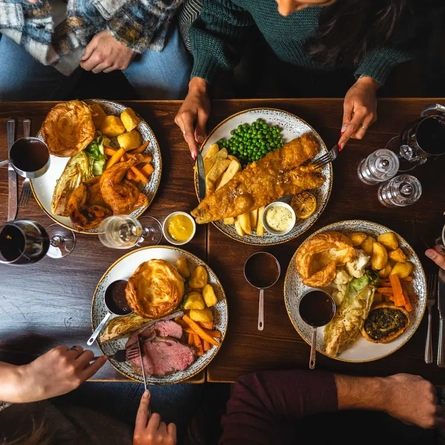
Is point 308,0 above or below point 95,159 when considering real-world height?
above

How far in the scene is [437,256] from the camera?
6.60ft

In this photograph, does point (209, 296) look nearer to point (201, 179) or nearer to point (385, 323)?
point (201, 179)

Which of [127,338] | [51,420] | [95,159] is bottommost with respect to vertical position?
[51,420]

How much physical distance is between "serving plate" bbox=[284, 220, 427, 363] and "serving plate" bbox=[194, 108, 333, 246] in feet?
0.29

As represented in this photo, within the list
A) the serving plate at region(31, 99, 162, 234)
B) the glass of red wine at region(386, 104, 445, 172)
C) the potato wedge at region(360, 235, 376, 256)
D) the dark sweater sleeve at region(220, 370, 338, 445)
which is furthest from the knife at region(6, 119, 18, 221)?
the glass of red wine at region(386, 104, 445, 172)

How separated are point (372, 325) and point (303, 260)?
0.46 m

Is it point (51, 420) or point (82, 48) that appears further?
point (82, 48)

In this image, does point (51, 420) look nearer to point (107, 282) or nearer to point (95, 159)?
point (107, 282)

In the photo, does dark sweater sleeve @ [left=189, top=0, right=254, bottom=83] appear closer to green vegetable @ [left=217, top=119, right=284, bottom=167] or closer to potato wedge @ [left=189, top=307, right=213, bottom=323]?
green vegetable @ [left=217, top=119, right=284, bottom=167]

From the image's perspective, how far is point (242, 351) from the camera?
2.08 meters

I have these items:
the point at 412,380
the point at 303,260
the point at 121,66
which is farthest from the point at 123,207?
the point at 412,380

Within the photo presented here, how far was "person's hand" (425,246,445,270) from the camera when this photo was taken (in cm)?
201

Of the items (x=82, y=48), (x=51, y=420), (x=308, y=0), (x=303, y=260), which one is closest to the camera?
(x=308, y=0)

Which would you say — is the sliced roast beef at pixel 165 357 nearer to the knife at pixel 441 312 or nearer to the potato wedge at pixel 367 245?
the potato wedge at pixel 367 245
